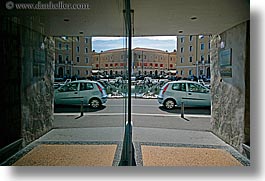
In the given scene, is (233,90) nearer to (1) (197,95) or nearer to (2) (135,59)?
(1) (197,95)

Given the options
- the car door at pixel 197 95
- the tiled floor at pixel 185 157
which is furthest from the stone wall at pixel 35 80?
the car door at pixel 197 95

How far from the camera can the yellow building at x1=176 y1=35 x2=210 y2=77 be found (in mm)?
5160

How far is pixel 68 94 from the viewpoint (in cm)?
454

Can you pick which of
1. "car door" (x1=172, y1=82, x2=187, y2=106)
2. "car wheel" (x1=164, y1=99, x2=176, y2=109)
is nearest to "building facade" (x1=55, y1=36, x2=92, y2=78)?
"car door" (x1=172, y1=82, x2=187, y2=106)

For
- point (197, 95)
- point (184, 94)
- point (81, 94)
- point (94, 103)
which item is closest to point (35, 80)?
point (81, 94)

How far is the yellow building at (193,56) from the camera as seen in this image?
516 centimetres

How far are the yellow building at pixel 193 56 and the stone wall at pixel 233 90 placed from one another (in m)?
0.15

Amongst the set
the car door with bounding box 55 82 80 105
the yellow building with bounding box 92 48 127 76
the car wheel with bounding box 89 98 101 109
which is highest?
the yellow building with bounding box 92 48 127 76

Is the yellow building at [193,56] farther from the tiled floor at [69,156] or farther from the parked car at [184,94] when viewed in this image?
the tiled floor at [69,156]

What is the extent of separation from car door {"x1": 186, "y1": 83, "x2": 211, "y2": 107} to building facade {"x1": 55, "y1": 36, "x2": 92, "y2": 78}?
2.50 m

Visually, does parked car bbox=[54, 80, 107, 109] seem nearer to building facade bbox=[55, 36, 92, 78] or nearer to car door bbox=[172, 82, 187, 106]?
building facade bbox=[55, 36, 92, 78]

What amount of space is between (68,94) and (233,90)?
3006 millimetres

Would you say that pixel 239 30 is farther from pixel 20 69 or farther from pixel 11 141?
pixel 11 141

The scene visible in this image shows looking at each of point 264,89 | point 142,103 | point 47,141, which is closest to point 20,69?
point 47,141
